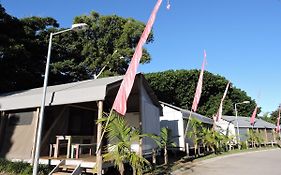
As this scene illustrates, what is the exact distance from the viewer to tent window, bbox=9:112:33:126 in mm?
12705

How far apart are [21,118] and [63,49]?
16448 mm

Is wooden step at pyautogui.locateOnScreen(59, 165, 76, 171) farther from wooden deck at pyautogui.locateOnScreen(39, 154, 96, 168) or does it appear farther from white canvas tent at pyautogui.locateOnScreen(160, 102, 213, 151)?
white canvas tent at pyautogui.locateOnScreen(160, 102, 213, 151)

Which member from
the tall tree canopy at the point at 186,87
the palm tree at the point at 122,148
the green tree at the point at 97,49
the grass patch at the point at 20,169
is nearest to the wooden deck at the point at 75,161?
the grass patch at the point at 20,169

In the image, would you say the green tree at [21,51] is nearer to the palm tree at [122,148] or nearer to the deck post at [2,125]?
the deck post at [2,125]

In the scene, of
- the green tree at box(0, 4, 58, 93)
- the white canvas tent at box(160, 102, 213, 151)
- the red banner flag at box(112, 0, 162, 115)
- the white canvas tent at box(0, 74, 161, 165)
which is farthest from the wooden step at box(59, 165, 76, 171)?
the green tree at box(0, 4, 58, 93)

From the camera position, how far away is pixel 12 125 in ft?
43.4

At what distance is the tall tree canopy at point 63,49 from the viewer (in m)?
22.0

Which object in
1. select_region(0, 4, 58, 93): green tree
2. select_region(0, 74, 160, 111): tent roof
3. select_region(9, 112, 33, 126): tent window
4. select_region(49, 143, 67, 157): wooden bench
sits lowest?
select_region(49, 143, 67, 157): wooden bench

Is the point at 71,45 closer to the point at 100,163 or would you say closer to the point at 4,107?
the point at 4,107

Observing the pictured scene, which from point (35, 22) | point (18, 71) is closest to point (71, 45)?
point (35, 22)

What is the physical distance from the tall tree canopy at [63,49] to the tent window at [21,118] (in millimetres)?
9197

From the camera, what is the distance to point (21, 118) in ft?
42.6

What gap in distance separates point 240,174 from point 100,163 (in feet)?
22.5

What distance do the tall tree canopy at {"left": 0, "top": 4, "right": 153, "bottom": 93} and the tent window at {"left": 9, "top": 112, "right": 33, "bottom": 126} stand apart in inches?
362
